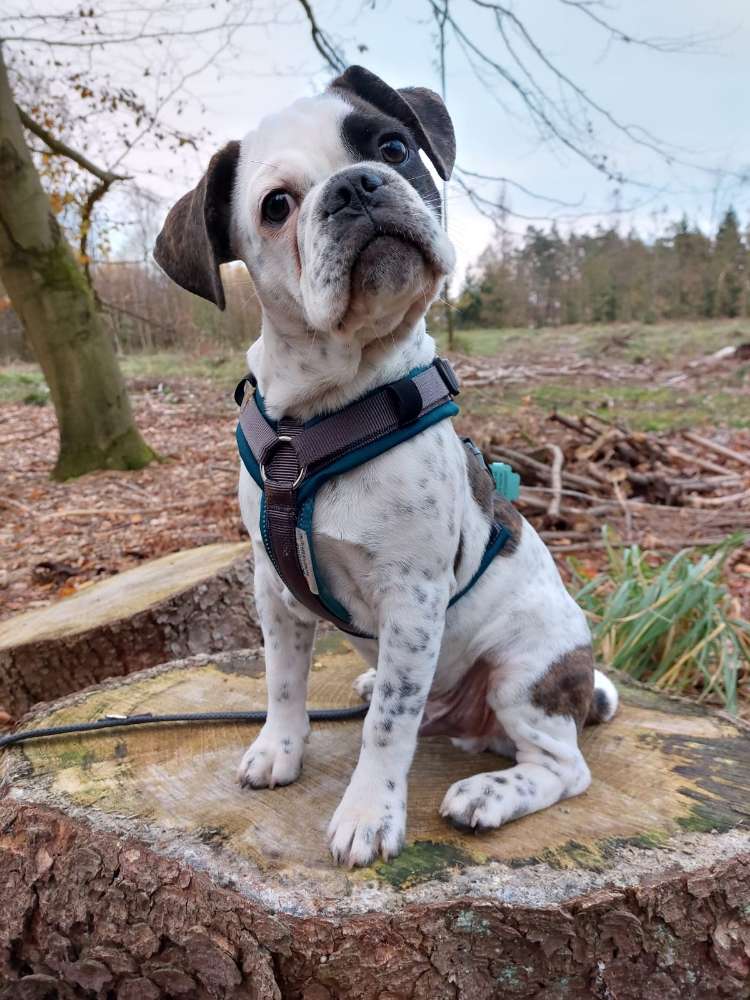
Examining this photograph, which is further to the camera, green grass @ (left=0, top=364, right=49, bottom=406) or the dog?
green grass @ (left=0, top=364, right=49, bottom=406)

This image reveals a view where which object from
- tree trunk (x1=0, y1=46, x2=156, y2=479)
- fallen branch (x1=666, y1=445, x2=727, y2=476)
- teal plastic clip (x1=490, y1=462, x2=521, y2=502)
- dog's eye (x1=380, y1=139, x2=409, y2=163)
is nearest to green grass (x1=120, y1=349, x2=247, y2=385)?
tree trunk (x1=0, y1=46, x2=156, y2=479)

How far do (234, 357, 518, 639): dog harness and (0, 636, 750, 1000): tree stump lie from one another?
2.32ft

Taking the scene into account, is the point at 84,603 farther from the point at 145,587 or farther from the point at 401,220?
the point at 401,220

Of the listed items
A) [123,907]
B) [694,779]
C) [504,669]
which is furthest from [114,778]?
[694,779]

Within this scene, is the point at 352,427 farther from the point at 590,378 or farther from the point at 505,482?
the point at 590,378

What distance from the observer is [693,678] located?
425cm

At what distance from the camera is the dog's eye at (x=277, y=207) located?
211cm

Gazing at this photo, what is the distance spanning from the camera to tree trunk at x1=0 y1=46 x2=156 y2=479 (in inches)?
337

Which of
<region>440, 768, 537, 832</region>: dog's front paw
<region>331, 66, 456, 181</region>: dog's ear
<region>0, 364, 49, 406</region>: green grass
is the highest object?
<region>331, 66, 456, 181</region>: dog's ear

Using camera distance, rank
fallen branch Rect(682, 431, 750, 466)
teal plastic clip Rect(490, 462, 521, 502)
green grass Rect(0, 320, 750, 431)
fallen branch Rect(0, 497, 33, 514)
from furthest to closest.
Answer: green grass Rect(0, 320, 750, 431) < fallen branch Rect(682, 431, 750, 466) < fallen branch Rect(0, 497, 33, 514) < teal plastic clip Rect(490, 462, 521, 502)

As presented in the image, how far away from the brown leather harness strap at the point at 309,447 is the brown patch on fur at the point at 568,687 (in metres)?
0.75

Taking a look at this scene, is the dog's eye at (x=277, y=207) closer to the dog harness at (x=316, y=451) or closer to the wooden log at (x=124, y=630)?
the dog harness at (x=316, y=451)

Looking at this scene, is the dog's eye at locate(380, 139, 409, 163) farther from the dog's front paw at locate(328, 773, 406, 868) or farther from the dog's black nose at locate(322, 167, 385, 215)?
the dog's front paw at locate(328, 773, 406, 868)

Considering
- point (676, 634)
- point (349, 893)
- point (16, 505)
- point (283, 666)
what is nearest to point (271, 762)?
point (283, 666)
